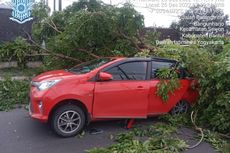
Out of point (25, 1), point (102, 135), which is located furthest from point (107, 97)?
point (25, 1)

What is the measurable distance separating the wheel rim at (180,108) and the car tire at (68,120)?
2.11m

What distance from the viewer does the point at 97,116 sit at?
5859 mm

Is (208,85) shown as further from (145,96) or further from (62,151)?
(62,151)

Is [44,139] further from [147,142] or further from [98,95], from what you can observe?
[147,142]

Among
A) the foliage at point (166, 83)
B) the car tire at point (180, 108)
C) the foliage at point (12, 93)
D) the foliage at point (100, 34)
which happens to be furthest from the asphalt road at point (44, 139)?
the foliage at point (100, 34)

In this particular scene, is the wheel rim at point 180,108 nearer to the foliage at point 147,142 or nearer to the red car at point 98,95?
the red car at point 98,95

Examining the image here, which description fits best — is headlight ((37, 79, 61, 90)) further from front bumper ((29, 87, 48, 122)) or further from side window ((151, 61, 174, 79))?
side window ((151, 61, 174, 79))

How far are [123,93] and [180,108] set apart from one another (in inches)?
61.0

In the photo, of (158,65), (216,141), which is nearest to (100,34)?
(158,65)

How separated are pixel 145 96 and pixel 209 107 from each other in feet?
4.37

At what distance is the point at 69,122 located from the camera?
223 inches

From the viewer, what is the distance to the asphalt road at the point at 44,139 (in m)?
5.20

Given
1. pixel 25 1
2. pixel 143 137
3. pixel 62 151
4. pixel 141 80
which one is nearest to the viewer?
pixel 62 151

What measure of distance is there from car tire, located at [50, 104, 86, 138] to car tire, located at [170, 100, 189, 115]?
207 centimetres
